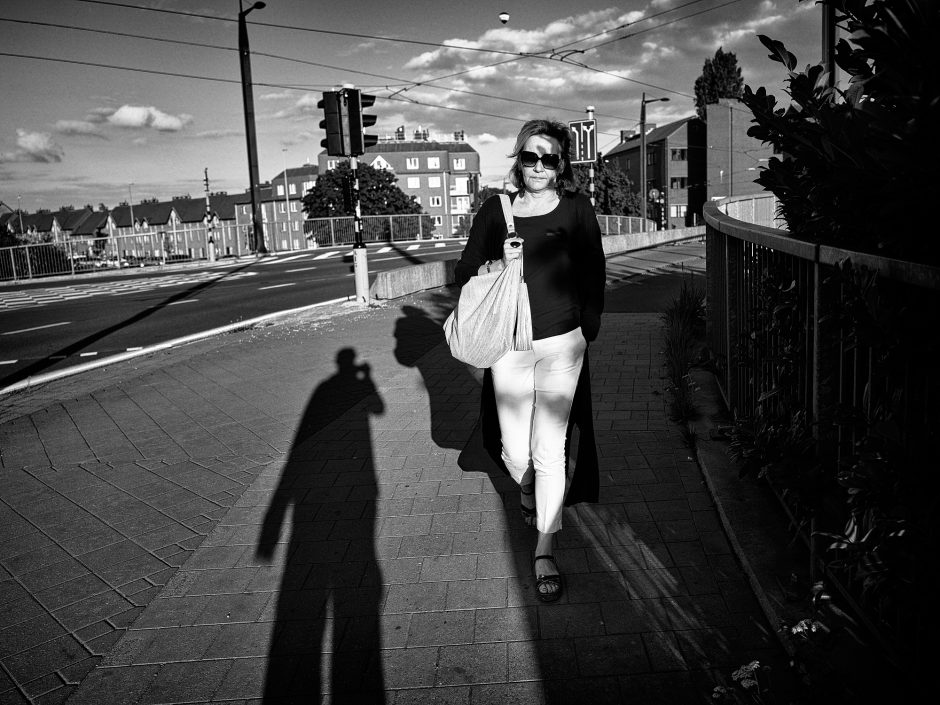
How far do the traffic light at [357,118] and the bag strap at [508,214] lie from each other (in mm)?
9442

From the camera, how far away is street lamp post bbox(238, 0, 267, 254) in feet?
94.0

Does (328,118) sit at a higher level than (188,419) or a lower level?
higher

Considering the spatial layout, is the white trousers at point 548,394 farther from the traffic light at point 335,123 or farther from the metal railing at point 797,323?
the traffic light at point 335,123

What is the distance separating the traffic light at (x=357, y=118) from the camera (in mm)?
12117

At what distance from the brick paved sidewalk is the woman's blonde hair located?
1.70 metres

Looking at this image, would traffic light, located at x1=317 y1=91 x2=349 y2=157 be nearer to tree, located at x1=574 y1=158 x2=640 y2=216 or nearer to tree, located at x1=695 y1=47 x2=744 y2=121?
tree, located at x1=574 y1=158 x2=640 y2=216

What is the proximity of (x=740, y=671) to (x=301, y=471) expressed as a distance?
3.10m

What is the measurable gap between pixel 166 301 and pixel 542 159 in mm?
13692

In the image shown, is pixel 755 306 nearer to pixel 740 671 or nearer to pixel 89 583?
pixel 740 671

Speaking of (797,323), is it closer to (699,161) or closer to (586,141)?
(586,141)

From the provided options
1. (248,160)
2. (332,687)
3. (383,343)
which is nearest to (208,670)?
(332,687)

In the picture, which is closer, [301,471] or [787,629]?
[787,629]

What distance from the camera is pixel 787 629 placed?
8.51ft

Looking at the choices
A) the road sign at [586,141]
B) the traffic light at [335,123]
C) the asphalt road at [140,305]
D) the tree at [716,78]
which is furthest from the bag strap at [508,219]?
the tree at [716,78]
